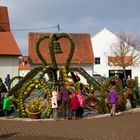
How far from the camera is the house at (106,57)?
211 feet

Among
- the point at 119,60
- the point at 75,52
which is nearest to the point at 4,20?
the point at 75,52

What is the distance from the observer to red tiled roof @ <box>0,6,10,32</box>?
187 feet

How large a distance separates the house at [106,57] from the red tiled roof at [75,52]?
552 centimetres

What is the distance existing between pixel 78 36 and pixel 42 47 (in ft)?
21.8

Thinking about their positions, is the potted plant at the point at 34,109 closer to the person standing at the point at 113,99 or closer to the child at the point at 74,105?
the child at the point at 74,105

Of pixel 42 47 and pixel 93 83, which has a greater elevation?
pixel 42 47

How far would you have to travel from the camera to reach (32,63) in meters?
54.0

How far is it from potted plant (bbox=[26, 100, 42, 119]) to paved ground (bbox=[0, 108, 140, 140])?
0.75m

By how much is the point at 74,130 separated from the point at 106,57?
51122 mm

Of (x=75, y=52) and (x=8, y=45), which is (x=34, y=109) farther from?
(x=75, y=52)

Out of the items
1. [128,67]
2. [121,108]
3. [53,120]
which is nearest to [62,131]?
[53,120]

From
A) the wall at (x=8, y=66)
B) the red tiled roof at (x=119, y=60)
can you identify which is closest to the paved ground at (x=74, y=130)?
the wall at (x=8, y=66)

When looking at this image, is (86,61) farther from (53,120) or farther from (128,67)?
(53,120)

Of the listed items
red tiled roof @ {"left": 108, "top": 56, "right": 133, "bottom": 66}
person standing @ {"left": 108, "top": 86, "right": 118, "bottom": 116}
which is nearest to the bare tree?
red tiled roof @ {"left": 108, "top": 56, "right": 133, "bottom": 66}
